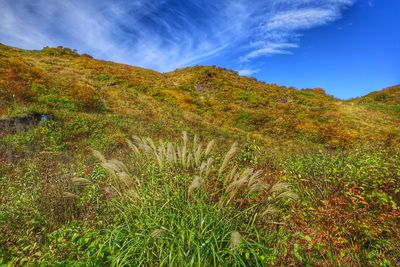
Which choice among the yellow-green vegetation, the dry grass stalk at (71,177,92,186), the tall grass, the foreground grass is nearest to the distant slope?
the yellow-green vegetation

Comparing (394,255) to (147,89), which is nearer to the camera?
(394,255)

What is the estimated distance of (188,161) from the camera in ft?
14.3

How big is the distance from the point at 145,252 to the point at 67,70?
3253 cm

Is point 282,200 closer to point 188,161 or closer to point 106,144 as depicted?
point 188,161

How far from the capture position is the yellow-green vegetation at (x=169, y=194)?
387 cm

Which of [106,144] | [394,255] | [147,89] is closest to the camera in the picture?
[394,255]

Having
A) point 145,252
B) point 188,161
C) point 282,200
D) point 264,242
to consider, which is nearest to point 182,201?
point 188,161

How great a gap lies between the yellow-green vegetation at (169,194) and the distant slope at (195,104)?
0.33m

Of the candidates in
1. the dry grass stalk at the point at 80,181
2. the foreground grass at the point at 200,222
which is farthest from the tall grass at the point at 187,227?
the dry grass stalk at the point at 80,181

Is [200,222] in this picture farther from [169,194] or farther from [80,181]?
[80,181]

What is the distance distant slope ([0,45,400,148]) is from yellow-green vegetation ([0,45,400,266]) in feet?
1.08

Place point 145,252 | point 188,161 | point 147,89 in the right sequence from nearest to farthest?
point 145,252 < point 188,161 < point 147,89

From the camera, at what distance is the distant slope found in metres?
20.0

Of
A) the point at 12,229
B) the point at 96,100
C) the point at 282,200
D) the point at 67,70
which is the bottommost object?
the point at 12,229
